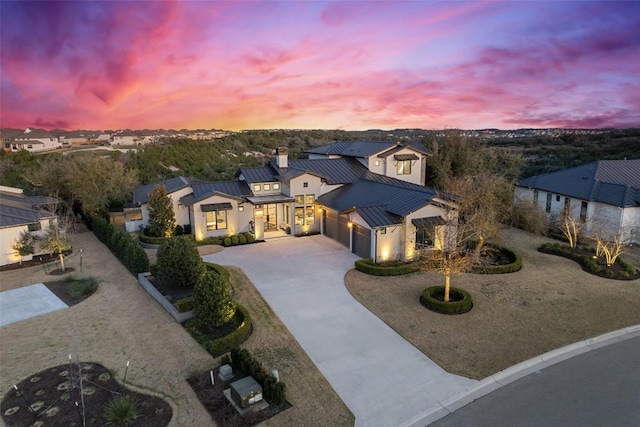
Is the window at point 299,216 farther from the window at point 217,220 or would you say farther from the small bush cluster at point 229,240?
the window at point 217,220

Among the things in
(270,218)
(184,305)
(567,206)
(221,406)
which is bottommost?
(221,406)

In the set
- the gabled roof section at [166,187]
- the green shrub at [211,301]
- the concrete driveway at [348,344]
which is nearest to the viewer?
the concrete driveway at [348,344]

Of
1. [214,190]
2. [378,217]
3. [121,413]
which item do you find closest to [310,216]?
[214,190]

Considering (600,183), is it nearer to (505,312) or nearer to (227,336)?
(505,312)

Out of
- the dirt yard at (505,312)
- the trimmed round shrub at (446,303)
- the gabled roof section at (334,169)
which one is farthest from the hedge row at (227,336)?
the gabled roof section at (334,169)

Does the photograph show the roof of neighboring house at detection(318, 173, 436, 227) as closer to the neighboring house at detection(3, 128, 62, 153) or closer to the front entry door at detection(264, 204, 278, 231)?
the front entry door at detection(264, 204, 278, 231)

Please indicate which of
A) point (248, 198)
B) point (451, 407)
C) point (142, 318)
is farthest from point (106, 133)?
point (451, 407)
